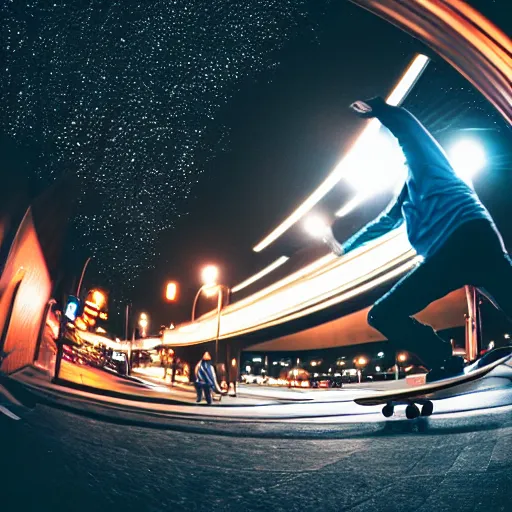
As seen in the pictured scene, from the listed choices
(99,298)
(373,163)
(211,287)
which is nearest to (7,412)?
(99,298)

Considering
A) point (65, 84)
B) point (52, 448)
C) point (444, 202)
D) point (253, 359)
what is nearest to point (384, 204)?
point (444, 202)

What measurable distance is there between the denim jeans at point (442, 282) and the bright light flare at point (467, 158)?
15cm

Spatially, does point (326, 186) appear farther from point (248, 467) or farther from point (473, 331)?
point (248, 467)

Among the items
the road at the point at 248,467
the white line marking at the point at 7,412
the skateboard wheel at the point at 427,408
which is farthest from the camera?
the skateboard wheel at the point at 427,408

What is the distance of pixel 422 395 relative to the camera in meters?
1.07

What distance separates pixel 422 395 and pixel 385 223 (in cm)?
47

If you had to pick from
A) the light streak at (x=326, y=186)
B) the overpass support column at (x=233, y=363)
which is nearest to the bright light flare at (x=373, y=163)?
the light streak at (x=326, y=186)

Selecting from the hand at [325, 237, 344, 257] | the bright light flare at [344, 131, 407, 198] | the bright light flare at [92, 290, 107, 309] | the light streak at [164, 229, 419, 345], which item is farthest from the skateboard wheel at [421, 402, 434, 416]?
the bright light flare at [92, 290, 107, 309]

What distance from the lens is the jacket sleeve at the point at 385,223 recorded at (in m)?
1.08

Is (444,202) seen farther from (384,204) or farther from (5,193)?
(5,193)

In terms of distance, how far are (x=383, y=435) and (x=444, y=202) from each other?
64 centimetres

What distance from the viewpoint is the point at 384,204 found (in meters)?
1.08

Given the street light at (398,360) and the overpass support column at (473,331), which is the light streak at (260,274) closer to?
the street light at (398,360)

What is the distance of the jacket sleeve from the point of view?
1082 millimetres
